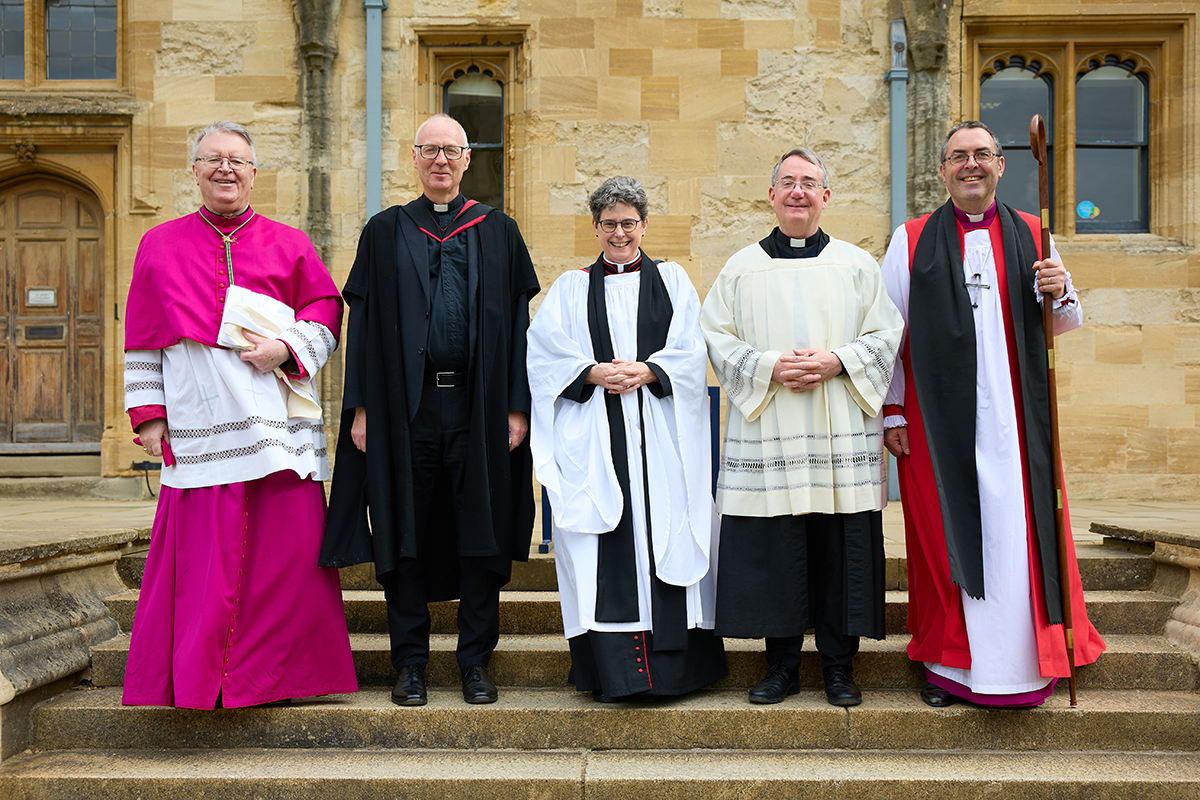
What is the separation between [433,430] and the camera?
349cm

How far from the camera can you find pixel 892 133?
6938mm

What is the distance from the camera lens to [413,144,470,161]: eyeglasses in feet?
11.5

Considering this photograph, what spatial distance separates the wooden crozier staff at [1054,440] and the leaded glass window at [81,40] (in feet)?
23.5

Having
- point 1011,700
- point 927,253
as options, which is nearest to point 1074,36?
point 927,253

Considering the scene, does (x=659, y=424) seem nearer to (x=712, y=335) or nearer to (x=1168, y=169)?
(x=712, y=335)

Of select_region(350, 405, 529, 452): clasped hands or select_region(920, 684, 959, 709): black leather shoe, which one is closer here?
select_region(920, 684, 959, 709): black leather shoe

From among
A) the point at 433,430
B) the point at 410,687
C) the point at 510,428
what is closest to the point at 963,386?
the point at 510,428

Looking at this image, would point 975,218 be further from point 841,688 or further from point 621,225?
point 841,688

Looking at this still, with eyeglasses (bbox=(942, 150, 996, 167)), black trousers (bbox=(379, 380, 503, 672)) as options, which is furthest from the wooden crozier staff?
black trousers (bbox=(379, 380, 503, 672))

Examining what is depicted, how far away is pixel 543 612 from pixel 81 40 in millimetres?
6521

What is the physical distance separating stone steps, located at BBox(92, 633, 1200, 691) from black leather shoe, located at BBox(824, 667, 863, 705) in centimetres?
20

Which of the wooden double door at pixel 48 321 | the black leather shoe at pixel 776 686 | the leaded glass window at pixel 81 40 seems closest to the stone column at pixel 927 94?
the black leather shoe at pixel 776 686

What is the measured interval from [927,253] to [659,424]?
1.24m

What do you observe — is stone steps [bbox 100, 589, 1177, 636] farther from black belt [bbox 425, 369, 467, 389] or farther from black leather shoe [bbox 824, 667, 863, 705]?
black belt [bbox 425, 369, 467, 389]
